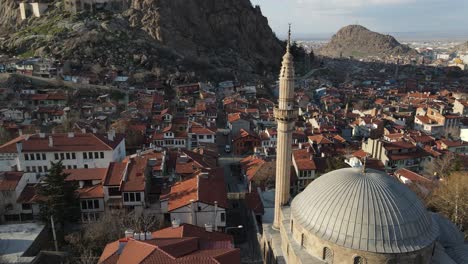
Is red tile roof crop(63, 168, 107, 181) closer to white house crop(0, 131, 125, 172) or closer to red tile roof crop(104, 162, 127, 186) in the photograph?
red tile roof crop(104, 162, 127, 186)

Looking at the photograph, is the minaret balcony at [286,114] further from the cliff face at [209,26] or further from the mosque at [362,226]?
the cliff face at [209,26]

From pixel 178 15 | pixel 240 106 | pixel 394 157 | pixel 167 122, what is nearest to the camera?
pixel 394 157

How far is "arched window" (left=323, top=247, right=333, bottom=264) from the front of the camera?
16.2 meters

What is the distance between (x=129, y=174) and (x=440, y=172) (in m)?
31.9

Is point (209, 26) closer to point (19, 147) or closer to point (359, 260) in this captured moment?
point (19, 147)

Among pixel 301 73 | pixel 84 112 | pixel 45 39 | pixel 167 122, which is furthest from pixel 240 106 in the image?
pixel 301 73

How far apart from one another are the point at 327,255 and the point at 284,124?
9.19m

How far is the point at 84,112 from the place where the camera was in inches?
2264

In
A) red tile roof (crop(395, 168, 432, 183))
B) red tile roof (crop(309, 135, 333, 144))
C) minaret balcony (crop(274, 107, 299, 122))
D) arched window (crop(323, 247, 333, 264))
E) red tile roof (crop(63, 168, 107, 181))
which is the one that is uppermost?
minaret balcony (crop(274, 107, 299, 122))

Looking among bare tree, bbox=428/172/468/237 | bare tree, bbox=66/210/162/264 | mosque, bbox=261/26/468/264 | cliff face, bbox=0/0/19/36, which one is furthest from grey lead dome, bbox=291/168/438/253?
cliff face, bbox=0/0/19/36

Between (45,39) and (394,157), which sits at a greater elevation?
(45,39)

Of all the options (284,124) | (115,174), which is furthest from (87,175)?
(284,124)

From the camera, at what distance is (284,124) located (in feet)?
75.8

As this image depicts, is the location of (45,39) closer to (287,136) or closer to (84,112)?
(84,112)
